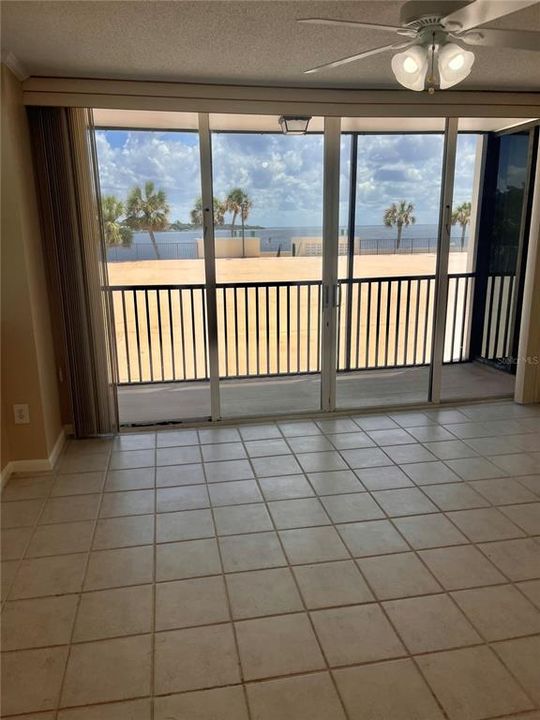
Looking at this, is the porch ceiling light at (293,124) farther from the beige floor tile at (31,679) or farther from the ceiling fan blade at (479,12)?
the beige floor tile at (31,679)

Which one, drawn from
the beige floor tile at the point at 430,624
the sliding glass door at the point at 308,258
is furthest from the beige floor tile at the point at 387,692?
the sliding glass door at the point at 308,258

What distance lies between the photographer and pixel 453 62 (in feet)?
6.37

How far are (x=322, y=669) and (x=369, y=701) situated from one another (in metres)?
0.18

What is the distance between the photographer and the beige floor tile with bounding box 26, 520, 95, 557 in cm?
239

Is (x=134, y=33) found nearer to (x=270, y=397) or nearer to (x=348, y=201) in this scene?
(x=348, y=201)

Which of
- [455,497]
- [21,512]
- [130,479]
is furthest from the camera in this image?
[130,479]

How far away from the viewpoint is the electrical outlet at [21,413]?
311cm

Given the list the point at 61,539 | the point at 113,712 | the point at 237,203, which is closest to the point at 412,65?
the point at 237,203

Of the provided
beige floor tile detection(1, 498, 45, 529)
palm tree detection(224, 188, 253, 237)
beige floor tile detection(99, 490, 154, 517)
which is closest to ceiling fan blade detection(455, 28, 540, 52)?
palm tree detection(224, 188, 253, 237)

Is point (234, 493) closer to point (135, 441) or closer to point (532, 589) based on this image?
point (135, 441)

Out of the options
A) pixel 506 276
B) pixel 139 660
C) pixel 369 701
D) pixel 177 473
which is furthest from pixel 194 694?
pixel 506 276

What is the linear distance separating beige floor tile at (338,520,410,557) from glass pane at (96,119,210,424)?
1.85 m

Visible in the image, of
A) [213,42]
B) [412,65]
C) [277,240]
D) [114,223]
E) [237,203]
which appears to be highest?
[213,42]

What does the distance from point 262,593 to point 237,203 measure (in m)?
2.60
